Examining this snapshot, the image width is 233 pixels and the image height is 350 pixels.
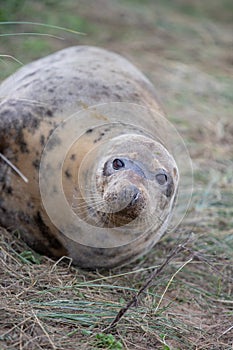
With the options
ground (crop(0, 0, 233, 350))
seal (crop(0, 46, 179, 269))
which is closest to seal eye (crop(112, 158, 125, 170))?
seal (crop(0, 46, 179, 269))

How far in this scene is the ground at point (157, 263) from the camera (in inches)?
123

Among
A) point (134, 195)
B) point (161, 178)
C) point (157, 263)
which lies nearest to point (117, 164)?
point (161, 178)

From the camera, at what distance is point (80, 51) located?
5.01m

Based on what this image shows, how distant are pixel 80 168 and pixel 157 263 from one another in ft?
2.82

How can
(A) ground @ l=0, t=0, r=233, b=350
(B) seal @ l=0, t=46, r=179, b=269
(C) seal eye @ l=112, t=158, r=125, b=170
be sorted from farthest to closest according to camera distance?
(B) seal @ l=0, t=46, r=179, b=269 → (C) seal eye @ l=112, t=158, r=125, b=170 → (A) ground @ l=0, t=0, r=233, b=350

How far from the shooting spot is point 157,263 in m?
4.30

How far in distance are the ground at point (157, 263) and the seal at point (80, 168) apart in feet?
0.44

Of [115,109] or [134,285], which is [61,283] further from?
[115,109]

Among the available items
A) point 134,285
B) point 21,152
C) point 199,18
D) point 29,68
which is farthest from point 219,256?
point 199,18

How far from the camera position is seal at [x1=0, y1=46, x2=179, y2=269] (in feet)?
11.8

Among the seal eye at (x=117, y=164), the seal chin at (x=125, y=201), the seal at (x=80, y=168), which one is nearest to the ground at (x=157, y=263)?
the seal at (x=80, y=168)

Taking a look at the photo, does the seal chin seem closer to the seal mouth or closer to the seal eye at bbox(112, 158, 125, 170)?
the seal mouth

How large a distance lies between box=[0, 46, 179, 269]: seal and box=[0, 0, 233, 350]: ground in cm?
14

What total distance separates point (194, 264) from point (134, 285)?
60cm
